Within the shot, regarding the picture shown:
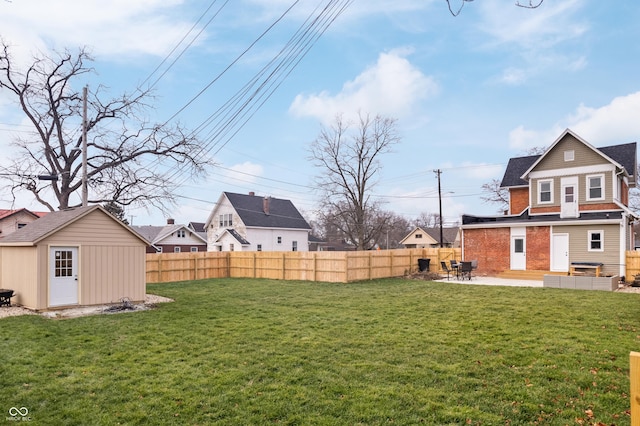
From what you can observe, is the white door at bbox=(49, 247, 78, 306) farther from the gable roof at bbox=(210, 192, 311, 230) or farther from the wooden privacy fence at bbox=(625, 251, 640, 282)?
the gable roof at bbox=(210, 192, 311, 230)

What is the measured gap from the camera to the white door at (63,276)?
41.8 ft

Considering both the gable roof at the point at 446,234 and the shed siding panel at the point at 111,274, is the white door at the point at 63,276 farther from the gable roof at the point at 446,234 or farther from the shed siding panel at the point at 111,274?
the gable roof at the point at 446,234

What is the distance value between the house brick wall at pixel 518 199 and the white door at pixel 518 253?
4.22 m

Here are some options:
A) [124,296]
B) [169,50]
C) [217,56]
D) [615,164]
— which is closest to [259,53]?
[217,56]

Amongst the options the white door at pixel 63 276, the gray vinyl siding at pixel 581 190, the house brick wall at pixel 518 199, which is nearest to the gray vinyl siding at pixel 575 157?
the gray vinyl siding at pixel 581 190

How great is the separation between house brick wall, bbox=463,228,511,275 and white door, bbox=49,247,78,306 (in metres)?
19.8

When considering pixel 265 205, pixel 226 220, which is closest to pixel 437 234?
pixel 265 205

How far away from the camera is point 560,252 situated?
21.8 metres

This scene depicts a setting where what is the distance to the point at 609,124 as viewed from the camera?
13781 millimetres

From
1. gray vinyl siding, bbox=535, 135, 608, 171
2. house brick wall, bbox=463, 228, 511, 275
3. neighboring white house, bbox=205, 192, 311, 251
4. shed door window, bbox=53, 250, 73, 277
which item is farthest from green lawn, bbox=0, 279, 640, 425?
neighboring white house, bbox=205, 192, 311, 251

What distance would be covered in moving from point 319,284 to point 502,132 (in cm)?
1058

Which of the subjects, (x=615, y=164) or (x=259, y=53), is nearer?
(x=259, y=53)

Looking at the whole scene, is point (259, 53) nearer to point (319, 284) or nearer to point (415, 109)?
point (415, 109)

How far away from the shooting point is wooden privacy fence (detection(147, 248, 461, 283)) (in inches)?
857
